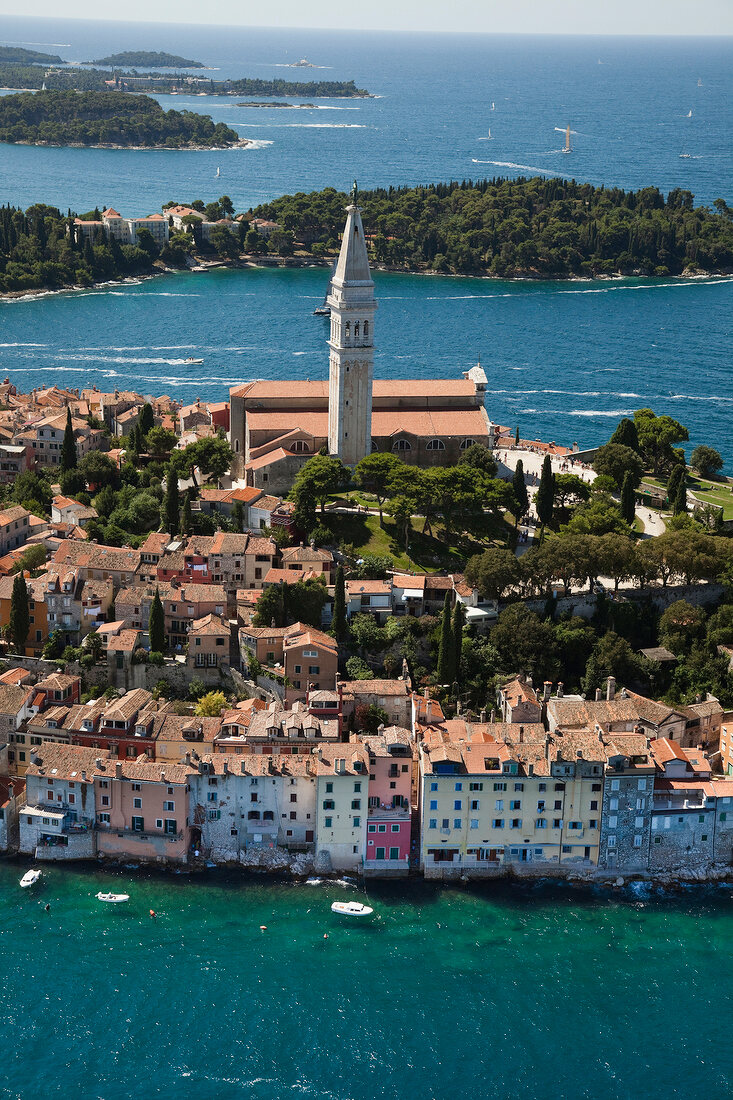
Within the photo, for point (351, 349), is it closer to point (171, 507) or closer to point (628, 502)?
point (171, 507)

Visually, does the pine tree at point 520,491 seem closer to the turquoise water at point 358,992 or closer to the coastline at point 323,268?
the turquoise water at point 358,992

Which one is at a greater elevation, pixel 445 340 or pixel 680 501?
pixel 445 340

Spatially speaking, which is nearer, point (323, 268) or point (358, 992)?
point (358, 992)

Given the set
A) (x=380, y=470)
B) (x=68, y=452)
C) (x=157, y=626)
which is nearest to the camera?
(x=157, y=626)

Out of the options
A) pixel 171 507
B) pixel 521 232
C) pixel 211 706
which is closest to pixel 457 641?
pixel 211 706

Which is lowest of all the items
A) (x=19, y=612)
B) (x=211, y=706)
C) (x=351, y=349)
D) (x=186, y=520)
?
(x=211, y=706)

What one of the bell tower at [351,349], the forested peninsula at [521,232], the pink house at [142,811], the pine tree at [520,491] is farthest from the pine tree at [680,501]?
the forested peninsula at [521,232]
